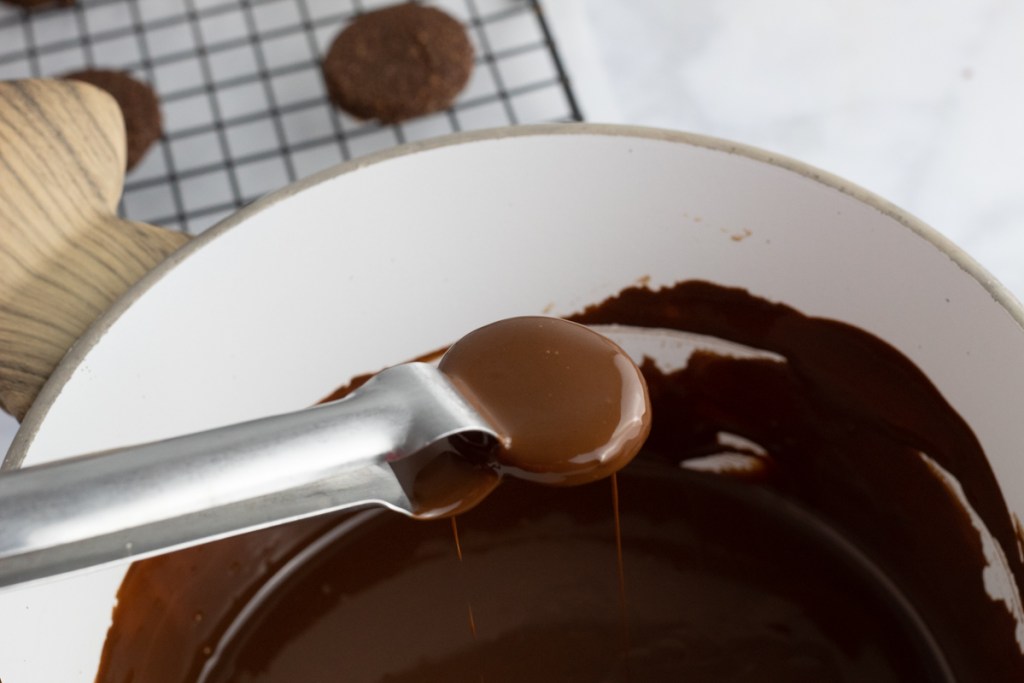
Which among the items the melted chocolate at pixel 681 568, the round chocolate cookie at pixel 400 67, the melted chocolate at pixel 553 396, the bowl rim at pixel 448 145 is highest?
the round chocolate cookie at pixel 400 67

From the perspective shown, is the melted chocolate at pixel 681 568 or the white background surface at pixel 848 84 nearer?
the melted chocolate at pixel 681 568

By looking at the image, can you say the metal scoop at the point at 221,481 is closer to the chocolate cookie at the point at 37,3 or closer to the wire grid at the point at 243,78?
the wire grid at the point at 243,78

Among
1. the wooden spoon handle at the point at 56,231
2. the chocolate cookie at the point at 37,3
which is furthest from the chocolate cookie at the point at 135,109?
the wooden spoon handle at the point at 56,231

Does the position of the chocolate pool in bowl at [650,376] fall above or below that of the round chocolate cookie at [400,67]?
below

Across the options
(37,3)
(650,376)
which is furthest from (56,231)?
(37,3)

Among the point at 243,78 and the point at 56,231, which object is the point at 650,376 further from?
the point at 243,78

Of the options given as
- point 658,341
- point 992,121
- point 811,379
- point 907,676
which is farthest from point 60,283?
point 992,121

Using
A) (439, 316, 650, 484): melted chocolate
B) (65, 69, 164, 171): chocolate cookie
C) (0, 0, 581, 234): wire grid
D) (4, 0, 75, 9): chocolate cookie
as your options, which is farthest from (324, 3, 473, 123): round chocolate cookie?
(439, 316, 650, 484): melted chocolate
